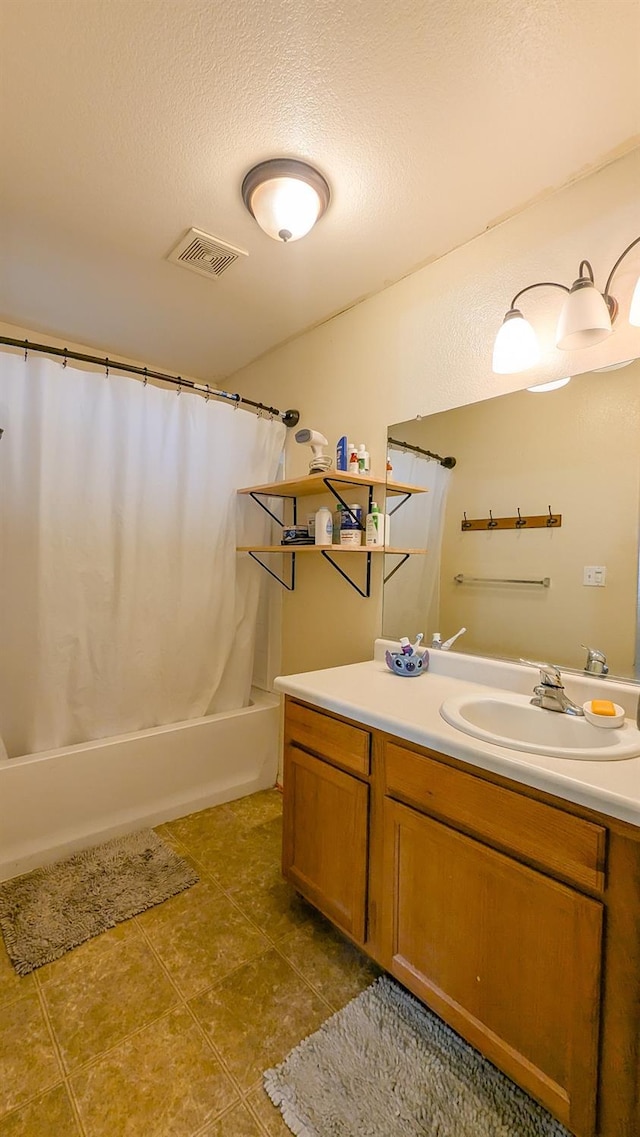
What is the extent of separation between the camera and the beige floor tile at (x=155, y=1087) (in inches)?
36.1

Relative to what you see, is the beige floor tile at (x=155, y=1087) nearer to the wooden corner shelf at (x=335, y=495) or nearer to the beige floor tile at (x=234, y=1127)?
the beige floor tile at (x=234, y=1127)

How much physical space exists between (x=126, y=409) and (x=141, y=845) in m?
1.80

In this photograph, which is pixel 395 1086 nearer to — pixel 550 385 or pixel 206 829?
pixel 206 829

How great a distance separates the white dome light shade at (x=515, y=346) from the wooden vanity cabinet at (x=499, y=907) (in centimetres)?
113

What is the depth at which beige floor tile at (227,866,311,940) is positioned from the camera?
1440 millimetres

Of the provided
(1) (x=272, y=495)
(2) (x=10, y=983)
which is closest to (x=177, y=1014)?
(2) (x=10, y=983)

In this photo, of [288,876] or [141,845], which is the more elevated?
[288,876]

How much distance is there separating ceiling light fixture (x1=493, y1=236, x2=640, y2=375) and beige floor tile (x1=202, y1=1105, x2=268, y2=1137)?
1926mm

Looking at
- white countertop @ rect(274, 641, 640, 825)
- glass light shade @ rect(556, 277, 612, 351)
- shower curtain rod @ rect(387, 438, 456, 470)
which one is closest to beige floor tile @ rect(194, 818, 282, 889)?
white countertop @ rect(274, 641, 640, 825)

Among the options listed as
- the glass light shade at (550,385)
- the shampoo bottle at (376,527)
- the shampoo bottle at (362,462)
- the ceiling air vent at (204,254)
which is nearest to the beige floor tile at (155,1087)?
the shampoo bottle at (376,527)

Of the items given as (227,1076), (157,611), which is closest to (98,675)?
→ (157,611)

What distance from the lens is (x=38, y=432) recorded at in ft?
5.58

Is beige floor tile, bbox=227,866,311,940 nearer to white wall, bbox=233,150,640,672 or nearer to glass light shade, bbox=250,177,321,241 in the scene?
white wall, bbox=233,150,640,672

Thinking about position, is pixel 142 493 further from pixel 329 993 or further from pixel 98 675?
pixel 329 993
